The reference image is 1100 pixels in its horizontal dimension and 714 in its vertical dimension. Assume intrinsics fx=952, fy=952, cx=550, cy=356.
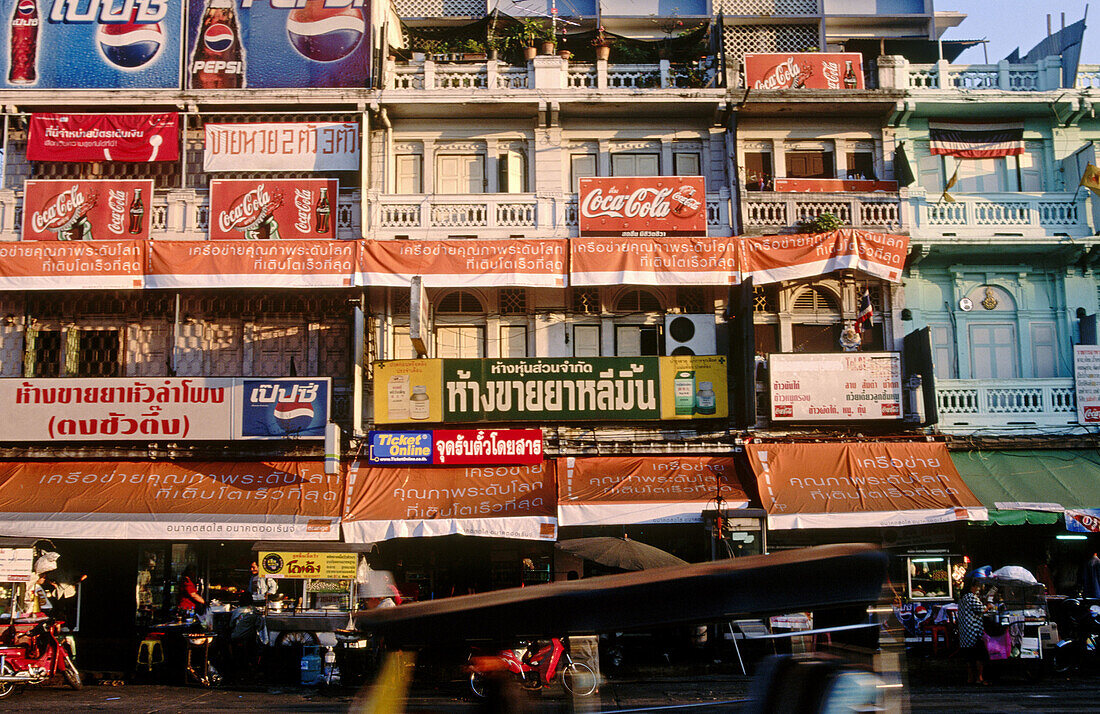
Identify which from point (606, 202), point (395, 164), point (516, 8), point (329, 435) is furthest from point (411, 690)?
point (516, 8)

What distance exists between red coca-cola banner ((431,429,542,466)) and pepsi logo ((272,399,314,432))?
2376mm

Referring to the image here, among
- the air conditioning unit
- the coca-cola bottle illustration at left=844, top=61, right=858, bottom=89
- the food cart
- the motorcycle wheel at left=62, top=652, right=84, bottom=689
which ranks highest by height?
the coca-cola bottle illustration at left=844, top=61, right=858, bottom=89

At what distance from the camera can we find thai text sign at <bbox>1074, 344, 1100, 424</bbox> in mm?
18703

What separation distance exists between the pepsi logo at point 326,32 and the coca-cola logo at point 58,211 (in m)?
5.38

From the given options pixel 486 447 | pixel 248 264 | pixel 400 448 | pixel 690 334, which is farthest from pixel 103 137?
pixel 690 334

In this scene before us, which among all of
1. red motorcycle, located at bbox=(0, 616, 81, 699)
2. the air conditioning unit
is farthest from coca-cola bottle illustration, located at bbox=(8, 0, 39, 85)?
the air conditioning unit

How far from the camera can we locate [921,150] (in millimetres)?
20422

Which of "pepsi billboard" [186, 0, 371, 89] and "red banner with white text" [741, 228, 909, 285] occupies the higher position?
"pepsi billboard" [186, 0, 371, 89]

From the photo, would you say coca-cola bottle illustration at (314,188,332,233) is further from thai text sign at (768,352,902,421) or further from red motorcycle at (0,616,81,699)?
thai text sign at (768,352,902,421)

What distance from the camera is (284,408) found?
18.0 m

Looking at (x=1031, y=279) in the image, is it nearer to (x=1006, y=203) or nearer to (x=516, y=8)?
(x=1006, y=203)

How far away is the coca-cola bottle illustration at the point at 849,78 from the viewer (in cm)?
2011

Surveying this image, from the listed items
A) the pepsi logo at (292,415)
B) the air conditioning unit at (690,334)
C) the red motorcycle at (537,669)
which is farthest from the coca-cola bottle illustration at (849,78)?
the red motorcycle at (537,669)

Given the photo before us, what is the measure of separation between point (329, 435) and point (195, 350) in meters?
4.20
